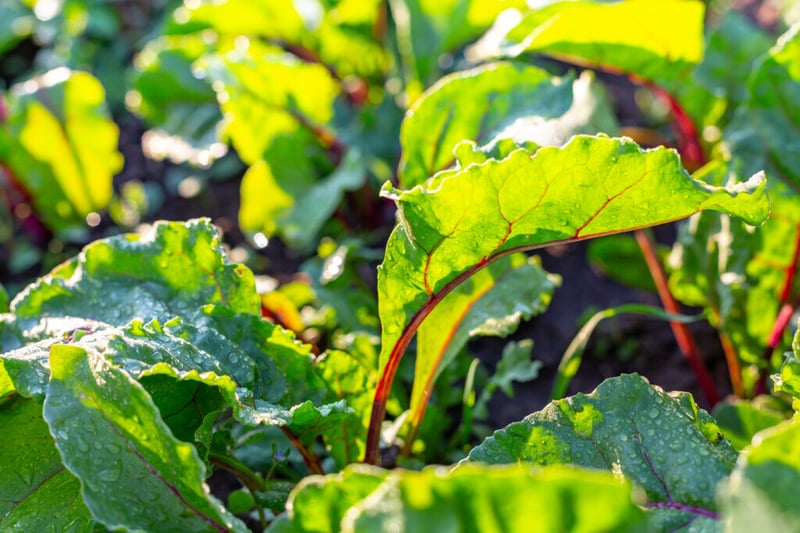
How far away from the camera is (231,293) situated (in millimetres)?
1554

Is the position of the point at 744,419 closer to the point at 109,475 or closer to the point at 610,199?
the point at 610,199

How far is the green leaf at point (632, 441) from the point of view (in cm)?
119

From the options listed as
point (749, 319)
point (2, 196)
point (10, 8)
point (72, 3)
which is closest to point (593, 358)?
point (749, 319)

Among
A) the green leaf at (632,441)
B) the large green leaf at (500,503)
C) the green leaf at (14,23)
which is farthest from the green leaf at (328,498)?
the green leaf at (14,23)

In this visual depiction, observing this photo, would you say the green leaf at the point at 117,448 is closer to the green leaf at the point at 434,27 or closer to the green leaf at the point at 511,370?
the green leaf at the point at 511,370

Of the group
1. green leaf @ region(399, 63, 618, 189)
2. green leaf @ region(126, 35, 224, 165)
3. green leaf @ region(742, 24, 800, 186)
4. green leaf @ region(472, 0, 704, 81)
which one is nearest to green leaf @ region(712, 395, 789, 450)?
green leaf @ region(742, 24, 800, 186)

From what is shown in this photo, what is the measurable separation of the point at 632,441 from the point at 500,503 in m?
0.45

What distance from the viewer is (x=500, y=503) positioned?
860mm

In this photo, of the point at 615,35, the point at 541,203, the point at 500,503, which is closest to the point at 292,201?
the point at 615,35

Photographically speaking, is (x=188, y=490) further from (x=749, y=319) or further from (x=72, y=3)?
(x=72, y=3)

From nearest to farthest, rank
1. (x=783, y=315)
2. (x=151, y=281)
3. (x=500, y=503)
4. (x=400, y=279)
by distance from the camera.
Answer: (x=500, y=503), (x=400, y=279), (x=151, y=281), (x=783, y=315)

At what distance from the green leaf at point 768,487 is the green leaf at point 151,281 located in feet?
3.08

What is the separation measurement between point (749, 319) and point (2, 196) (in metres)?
2.31

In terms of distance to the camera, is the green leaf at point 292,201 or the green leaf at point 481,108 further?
the green leaf at point 292,201
